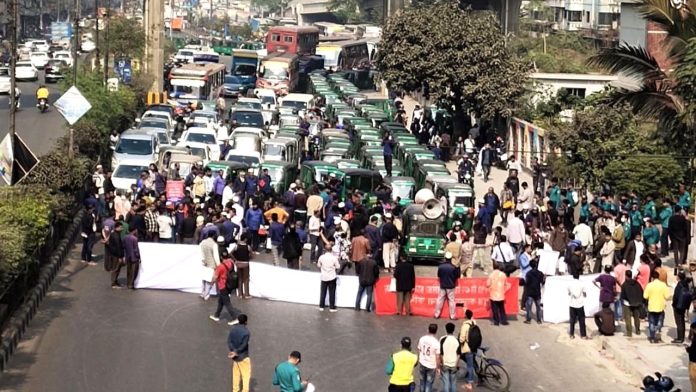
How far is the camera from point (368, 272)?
85.8 feet

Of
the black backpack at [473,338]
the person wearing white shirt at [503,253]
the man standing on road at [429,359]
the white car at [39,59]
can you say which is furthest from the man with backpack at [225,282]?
the white car at [39,59]

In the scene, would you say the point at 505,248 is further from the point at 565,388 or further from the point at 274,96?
the point at 274,96

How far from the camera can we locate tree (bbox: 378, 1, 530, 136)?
53656mm

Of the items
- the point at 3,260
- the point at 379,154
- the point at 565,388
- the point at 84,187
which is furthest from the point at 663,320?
the point at 379,154

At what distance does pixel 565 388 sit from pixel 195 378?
18.7 ft

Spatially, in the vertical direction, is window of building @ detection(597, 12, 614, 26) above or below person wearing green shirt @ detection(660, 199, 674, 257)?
above

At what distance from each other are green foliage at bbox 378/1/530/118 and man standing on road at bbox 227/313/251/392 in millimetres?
34674

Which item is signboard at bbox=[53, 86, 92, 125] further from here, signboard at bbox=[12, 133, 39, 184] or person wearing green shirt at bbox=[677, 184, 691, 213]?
person wearing green shirt at bbox=[677, 184, 691, 213]

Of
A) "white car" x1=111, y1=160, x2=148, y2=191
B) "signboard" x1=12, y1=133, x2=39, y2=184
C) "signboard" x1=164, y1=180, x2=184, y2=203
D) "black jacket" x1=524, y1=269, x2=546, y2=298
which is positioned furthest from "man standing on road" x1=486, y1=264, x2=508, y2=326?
"white car" x1=111, y1=160, x2=148, y2=191

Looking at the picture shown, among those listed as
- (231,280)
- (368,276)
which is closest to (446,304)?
(368,276)

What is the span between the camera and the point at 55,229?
3042 centimetres

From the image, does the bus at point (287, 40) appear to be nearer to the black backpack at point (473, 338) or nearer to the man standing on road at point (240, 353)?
the black backpack at point (473, 338)

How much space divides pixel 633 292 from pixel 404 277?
413 cm

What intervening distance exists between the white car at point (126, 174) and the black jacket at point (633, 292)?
16.1 metres
